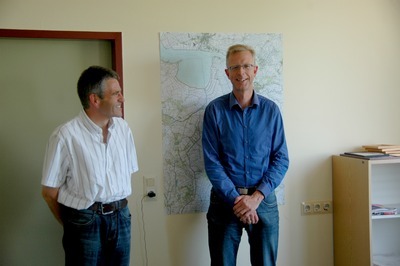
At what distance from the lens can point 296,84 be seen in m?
2.78

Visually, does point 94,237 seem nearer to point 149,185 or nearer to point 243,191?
point 149,185

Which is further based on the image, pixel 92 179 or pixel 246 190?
pixel 246 190

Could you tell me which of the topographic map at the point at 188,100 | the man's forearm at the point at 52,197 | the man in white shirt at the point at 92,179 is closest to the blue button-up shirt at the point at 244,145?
the topographic map at the point at 188,100

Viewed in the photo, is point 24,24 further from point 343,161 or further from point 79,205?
point 343,161

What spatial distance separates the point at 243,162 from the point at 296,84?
0.84 m

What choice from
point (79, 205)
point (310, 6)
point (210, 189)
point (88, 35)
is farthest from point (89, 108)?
point (310, 6)

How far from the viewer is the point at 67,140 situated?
1909mm

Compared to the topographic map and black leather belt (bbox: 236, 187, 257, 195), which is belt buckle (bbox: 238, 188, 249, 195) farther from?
the topographic map

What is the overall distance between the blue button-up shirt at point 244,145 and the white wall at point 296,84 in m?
0.41

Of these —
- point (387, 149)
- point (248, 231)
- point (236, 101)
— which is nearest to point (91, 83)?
point (236, 101)

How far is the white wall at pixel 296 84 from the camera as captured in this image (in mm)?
2516

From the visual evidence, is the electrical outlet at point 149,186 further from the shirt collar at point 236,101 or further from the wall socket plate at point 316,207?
the wall socket plate at point 316,207

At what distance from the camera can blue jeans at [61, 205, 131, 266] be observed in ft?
6.27

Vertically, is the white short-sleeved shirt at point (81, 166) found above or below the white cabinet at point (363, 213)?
above
